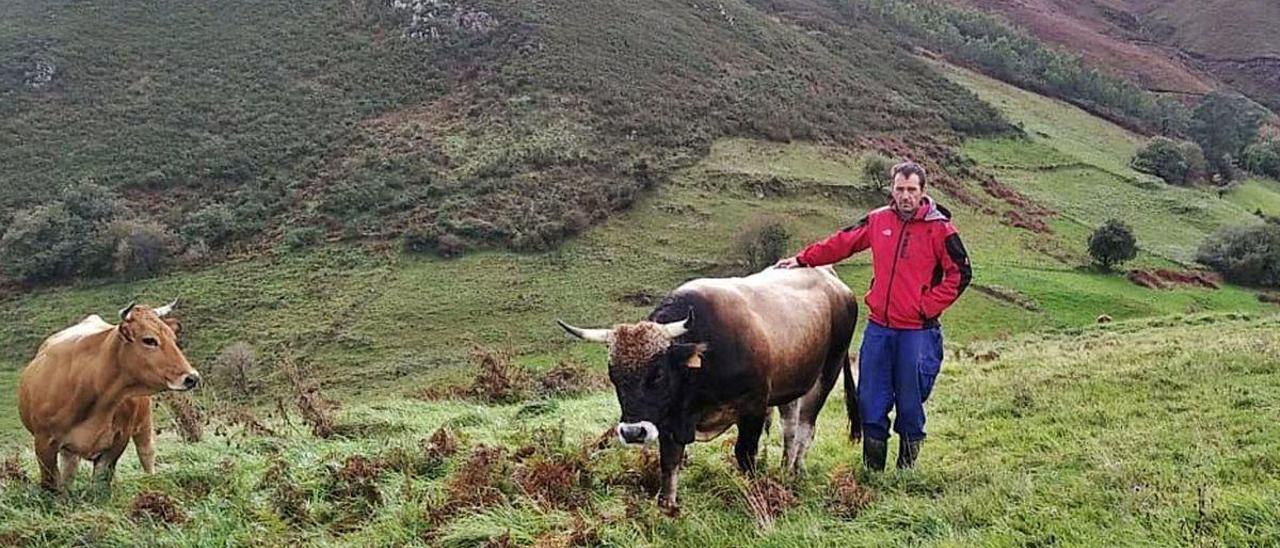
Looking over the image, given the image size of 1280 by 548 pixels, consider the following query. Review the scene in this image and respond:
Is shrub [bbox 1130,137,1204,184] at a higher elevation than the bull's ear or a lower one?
lower

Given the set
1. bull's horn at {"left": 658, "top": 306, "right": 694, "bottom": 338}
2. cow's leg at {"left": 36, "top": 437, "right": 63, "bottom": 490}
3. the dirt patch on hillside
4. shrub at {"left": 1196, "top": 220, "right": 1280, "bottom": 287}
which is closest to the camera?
bull's horn at {"left": 658, "top": 306, "right": 694, "bottom": 338}

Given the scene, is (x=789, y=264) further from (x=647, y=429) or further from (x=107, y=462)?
(x=107, y=462)

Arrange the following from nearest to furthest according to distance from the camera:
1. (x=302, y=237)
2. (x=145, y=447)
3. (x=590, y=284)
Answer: (x=145, y=447)
(x=590, y=284)
(x=302, y=237)

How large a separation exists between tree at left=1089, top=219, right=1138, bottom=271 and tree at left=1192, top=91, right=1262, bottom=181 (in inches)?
1478

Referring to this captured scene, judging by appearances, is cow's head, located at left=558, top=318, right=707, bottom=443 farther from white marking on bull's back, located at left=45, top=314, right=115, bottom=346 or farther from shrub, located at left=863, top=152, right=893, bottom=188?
shrub, located at left=863, top=152, right=893, bottom=188

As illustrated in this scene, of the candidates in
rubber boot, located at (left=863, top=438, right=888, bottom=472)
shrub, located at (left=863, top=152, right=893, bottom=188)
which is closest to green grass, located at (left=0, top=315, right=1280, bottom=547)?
rubber boot, located at (left=863, top=438, right=888, bottom=472)

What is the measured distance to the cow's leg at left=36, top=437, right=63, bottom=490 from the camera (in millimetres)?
7961

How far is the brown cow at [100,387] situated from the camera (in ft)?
26.3

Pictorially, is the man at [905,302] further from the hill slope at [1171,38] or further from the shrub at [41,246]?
the hill slope at [1171,38]

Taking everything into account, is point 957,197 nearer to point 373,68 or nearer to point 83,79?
point 373,68

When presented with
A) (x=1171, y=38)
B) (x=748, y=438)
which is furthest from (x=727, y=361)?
(x=1171, y=38)

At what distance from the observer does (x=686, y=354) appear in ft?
21.4

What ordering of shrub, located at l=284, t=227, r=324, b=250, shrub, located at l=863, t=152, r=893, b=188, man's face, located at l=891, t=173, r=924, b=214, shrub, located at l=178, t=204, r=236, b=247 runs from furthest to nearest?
1. shrub, located at l=863, t=152, r=893, b=188
2. shrub, located at l=178, t=204, r=236, b=247
3. shrub, located at l=284, t=227, r=324, b=250
4. man's face, located at l=891, t=173, r=924, b=214

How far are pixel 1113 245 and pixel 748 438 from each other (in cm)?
4600
